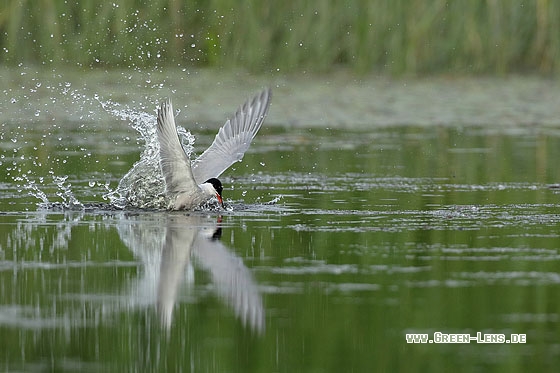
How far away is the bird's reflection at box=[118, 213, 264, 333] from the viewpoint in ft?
21.0

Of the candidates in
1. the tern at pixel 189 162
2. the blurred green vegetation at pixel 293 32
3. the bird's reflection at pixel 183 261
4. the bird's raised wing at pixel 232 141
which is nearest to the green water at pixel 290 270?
the bird's reflection at pixel 183 261

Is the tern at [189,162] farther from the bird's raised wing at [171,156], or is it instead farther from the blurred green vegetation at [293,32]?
the blurred green vegetation at [293,32]

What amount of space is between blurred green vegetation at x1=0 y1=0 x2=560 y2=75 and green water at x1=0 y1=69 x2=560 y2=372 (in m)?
7.58

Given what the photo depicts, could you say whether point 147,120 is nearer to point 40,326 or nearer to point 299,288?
point 299,288

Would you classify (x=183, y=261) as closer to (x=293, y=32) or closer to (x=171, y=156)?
(x=171, y=156)

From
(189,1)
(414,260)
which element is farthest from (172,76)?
(414,260)

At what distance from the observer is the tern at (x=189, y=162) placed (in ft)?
31.6

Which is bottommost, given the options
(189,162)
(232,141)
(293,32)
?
(189,162)

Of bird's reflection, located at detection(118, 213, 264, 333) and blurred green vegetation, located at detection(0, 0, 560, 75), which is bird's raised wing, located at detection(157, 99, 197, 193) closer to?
bird's reflection, located at detection(118, 213, 264, 333)

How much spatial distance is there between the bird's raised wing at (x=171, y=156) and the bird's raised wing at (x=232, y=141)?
0.77 meters

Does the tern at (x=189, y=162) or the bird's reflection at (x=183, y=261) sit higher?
the tern at (x=189, y=162)

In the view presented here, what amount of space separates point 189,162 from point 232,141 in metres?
1.56

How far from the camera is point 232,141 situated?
11.3 meters

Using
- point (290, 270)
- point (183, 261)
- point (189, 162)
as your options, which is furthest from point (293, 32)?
point (290, 270)
